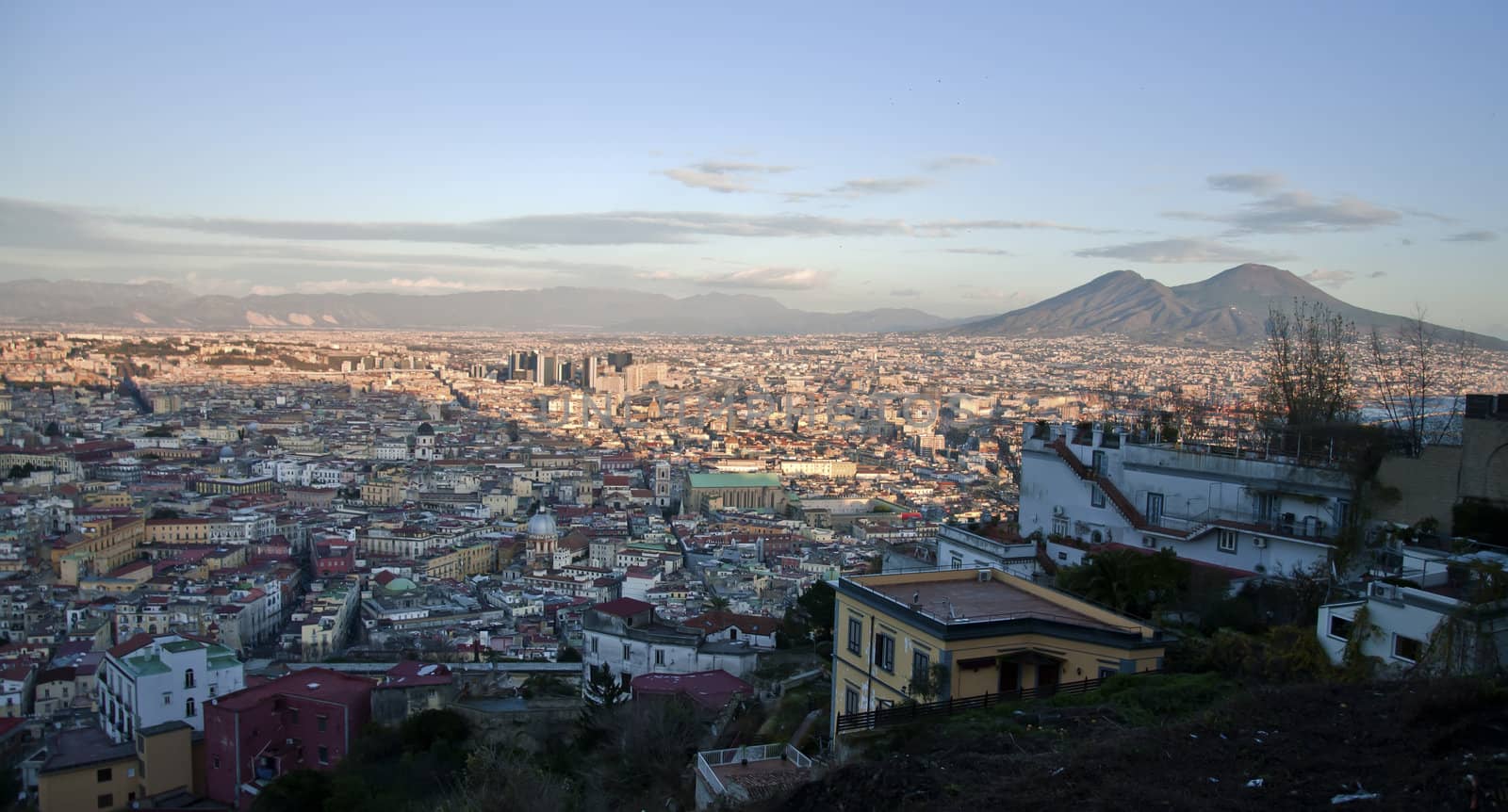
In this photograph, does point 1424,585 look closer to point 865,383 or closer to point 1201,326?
point 865,383

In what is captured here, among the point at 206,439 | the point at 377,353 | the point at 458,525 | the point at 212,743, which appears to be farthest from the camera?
the point at 377,353

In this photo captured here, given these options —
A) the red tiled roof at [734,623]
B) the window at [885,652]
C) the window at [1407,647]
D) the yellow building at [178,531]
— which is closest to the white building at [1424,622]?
the window at [1407,647]

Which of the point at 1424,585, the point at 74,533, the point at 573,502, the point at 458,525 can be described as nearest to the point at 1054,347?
the point at 573,502

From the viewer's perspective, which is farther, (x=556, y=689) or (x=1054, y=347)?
(x=1054, y=347)

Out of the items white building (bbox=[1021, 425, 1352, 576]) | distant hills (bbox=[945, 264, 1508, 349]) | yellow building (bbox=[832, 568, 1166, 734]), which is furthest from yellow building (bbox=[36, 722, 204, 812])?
distant hills (bbox=[945, 264, 1508, 349])

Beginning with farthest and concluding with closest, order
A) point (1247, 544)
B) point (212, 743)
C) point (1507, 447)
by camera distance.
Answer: point (212, 743), point (1247, 544), point (1507, 447)

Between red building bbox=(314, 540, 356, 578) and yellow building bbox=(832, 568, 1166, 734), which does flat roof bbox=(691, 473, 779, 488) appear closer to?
red building bbox=(314, 540, 356, 578)
